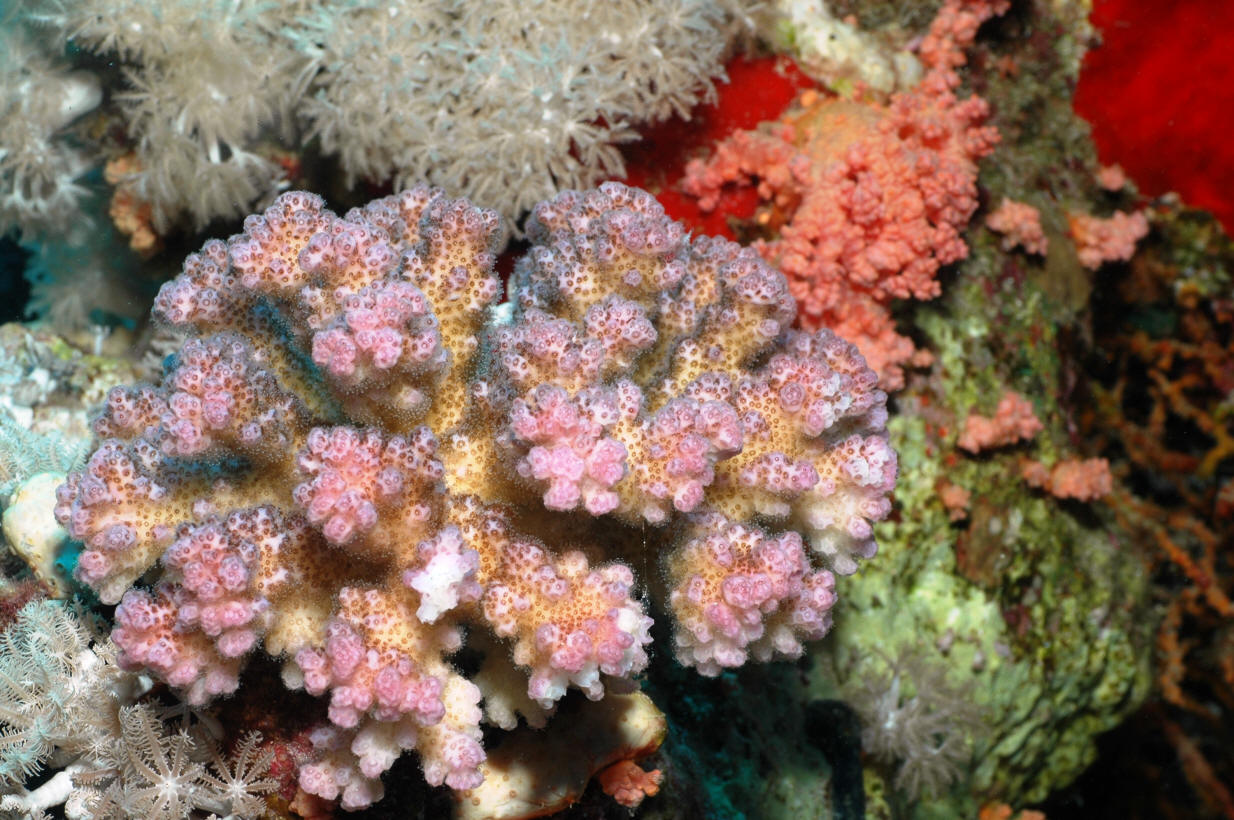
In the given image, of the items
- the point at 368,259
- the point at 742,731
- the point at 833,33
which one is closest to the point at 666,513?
the point at 368,259

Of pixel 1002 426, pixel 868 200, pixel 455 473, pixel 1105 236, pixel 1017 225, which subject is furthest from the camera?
pixel 1105 236

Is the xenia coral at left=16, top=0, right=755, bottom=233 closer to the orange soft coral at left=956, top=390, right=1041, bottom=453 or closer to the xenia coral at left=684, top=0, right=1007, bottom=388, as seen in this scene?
the xenia coral at left=684, top=0, right=1007, bottom=388

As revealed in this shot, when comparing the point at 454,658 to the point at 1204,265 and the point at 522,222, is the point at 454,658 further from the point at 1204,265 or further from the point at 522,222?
the point at 1204,265

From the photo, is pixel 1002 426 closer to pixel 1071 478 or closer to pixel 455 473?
pixel 1071 478

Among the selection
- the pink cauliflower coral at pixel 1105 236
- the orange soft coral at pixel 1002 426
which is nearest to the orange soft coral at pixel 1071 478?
the orange soft coral at pixel 1002 426

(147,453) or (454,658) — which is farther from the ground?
(147,453)

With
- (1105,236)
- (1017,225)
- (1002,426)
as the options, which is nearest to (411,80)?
(1017,225)
